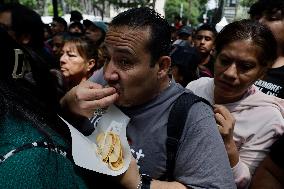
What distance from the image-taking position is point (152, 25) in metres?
1.55

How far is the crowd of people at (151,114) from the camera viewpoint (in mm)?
882

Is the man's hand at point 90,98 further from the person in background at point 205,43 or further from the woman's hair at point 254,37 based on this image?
the person in background at point 205,43

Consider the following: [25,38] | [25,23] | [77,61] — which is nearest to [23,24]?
[25,23]

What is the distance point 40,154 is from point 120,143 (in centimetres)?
40

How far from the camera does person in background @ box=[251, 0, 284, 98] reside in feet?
8.32

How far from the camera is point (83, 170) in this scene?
1020 millimetres

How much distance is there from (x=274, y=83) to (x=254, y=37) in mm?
752

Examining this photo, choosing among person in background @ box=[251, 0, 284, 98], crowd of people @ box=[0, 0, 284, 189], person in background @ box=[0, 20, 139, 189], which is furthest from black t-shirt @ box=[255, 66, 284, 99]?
person in background @ box=[0, 20, 139, 189]

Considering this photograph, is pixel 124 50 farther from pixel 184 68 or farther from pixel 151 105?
pixel 184 68

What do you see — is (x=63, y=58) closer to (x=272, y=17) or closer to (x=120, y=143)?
(x=272, y=17)

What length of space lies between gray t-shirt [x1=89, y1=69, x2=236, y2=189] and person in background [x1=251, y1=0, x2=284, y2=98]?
1.26 metres

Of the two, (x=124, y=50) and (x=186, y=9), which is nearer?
(x=124, y=50)

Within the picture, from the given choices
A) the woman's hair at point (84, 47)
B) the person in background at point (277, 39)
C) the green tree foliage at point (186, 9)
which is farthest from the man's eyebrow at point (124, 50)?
the green tree foliage at point (186, 9)

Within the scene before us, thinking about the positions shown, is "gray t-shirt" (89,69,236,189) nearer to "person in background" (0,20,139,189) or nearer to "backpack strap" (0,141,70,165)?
"person in background" (0,20,139,189)
